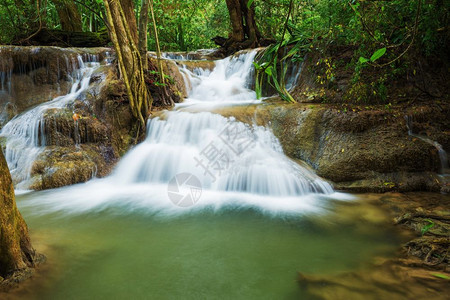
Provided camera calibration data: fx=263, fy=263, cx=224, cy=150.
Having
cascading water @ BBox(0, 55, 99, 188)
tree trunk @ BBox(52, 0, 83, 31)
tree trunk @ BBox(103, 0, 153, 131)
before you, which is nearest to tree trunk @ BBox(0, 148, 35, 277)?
cascading water @ BBox(0, 55, 99, 188)

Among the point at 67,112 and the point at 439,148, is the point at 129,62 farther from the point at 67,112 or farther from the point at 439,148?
the point at 439,148

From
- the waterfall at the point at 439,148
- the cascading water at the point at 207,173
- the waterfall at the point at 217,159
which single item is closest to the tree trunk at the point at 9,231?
the cascading water at the point at 207,173

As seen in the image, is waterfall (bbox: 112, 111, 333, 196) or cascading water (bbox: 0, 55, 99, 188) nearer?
waterfall (bbox: 112, 111, 333, 196)

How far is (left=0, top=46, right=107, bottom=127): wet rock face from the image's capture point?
654 centimetres

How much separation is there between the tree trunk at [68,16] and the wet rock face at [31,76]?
11.2ft

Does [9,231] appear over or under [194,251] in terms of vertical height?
over

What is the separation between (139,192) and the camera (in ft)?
14.2

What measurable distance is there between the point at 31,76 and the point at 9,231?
656 centimetres

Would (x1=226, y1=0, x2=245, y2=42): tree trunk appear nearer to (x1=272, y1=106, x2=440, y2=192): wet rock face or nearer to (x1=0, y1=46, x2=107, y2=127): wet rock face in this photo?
(x1=0, y1=46, x2=107, y2=127): wet rock face

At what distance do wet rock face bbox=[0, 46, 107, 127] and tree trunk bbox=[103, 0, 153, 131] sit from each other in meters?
2.32

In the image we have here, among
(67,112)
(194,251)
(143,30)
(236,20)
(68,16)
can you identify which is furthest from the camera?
(236,20)

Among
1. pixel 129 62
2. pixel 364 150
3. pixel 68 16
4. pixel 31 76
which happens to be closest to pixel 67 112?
pixel 129 62

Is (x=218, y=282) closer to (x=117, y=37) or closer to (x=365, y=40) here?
(x=365, y=40)

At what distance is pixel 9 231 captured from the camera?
1718 mm
